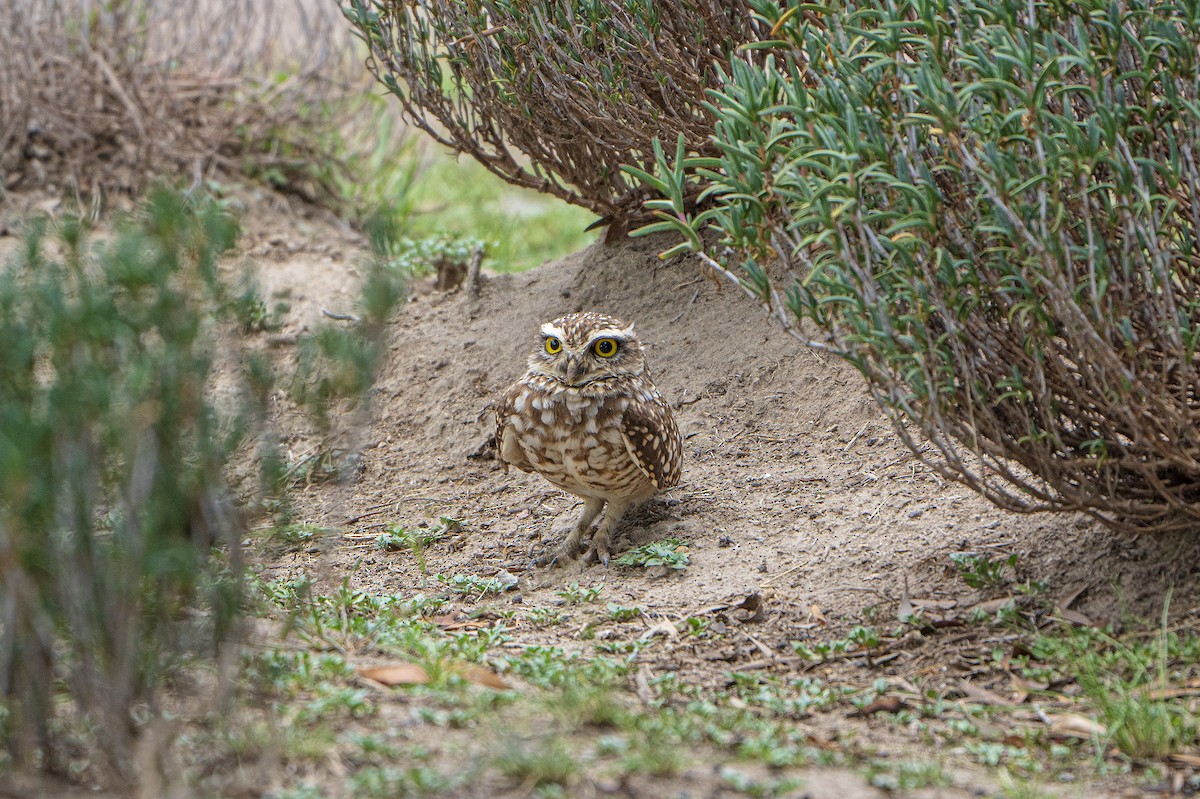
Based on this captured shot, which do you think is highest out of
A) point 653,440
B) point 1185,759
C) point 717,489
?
point 653,440

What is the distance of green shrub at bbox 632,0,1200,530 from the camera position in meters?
3.25

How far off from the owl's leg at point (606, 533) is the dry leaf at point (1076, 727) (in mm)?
2046

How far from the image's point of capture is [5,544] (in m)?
2.51

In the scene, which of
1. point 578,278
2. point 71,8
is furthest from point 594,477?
point 71,8

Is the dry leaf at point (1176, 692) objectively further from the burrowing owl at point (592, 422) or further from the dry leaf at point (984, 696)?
the burrowing owl at point (592, 422)

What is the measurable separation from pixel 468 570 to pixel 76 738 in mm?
2301

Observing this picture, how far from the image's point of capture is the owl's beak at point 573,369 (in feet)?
16.5

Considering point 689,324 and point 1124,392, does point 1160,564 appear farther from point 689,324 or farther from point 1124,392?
point 689,324

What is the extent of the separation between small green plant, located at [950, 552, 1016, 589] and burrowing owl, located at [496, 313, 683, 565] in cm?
128

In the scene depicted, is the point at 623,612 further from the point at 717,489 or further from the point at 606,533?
the point at 717,489

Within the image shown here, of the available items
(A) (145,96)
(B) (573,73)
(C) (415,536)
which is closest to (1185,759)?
(C) (415,536)

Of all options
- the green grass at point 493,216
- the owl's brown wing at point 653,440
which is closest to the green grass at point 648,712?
the owl's brown wing at point 653,440

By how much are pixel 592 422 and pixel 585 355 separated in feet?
0.94

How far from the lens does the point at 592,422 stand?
4988mm
